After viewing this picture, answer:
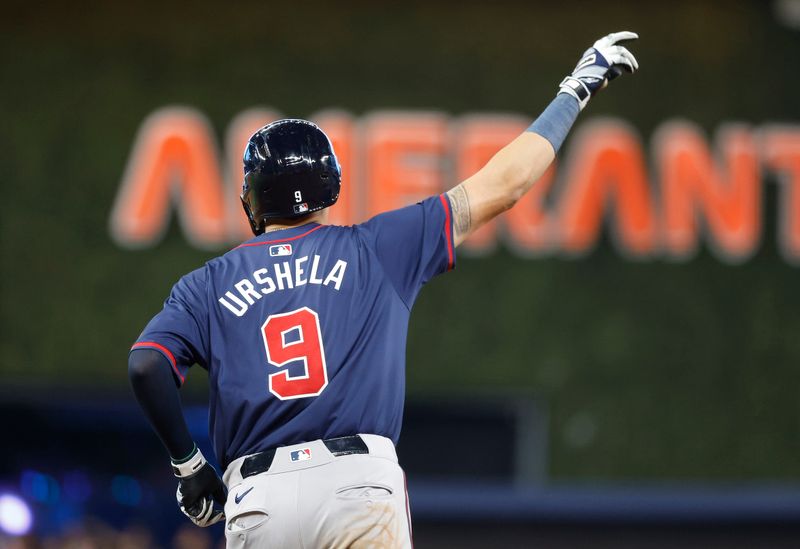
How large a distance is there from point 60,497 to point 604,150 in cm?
505

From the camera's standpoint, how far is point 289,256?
10.3ft

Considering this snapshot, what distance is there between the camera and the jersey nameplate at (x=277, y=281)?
3.04m

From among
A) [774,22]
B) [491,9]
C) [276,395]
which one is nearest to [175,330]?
[276,395]

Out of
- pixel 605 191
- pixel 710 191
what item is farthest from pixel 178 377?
pixel 710 191

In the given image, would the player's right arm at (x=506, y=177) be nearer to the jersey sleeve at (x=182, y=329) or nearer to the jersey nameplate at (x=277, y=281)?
the jersey nameplate at (x=277, y=281)

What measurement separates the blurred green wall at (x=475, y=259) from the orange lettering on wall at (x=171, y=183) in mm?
99

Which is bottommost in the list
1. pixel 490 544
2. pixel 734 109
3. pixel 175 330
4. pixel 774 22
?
pixel 490 544

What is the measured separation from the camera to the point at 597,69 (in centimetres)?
358

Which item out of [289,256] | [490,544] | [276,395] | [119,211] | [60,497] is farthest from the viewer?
[60,497]

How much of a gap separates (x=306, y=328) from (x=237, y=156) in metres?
6.10

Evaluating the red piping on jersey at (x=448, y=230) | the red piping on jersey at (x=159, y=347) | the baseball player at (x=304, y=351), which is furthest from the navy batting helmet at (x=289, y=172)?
the red piping on jersey at (x=159, y=347)

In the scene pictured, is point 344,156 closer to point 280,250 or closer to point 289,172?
point 289,172

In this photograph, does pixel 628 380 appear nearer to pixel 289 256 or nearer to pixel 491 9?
pixel 491 9

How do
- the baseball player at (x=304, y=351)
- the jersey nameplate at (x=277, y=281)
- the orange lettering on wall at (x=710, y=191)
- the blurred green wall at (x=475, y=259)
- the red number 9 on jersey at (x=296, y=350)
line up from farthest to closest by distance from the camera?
the orange lettering on wall at (x=710, y=191)
the blurred green wall at (x=475, y=259)
the jersey nameplate at (x=277, y=281)
the red number 9 on jersey at (x=296, y=350)
the baseball player at (x=304, y=351)
